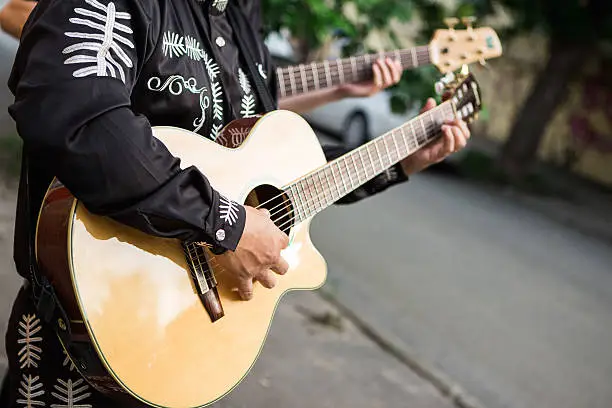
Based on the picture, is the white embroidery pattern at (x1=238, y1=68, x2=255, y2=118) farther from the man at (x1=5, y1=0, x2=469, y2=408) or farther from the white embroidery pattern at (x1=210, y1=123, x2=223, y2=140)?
the white embroidery pattern at (x1=210, y1=123, x2=223, y2=140)

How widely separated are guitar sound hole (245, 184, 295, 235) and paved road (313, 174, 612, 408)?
258 cm

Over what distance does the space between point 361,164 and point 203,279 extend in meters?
0.74

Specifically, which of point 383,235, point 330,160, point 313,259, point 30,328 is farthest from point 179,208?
point 383,235

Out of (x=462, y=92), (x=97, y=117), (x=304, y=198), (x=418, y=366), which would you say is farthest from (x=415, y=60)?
(x=97, y=117)

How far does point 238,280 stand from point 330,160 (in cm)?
68

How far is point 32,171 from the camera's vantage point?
1.53 m

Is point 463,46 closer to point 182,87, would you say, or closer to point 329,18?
point 329,18

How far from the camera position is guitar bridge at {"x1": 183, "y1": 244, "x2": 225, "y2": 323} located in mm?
1601

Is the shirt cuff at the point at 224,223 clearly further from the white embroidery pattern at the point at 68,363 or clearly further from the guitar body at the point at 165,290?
the white embroidery pattern at the point at 68,363

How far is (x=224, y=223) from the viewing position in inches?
59.2

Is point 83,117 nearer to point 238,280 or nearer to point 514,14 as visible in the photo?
point 238,280

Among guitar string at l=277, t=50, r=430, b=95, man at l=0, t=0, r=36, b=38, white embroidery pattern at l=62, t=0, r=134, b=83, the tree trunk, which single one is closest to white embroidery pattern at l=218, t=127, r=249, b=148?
white embroidery pattern at l=62, t=0, r=134, b=83

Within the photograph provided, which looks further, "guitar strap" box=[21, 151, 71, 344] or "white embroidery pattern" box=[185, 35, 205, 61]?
"white embroidery pattern" box=[185, 35, 205, 61]

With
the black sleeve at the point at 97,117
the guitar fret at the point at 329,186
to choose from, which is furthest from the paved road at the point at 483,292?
the black sleeve at the point at 97,117
